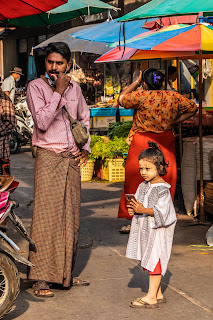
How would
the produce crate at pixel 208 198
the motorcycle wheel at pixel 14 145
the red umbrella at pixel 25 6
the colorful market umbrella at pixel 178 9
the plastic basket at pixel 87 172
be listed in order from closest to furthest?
1. the colorful market umbrella at pixel 178 9
2. the red umbrella at pixel 25 6
3. the produce crate at pixel 208 198
4. the plastic basket at pixel 87 172
5. the motorcycle wheel at pixel 14 145

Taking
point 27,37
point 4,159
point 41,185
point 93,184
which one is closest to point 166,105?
point 4,159

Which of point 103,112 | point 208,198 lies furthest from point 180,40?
point 103,112

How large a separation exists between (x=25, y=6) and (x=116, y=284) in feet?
9.84

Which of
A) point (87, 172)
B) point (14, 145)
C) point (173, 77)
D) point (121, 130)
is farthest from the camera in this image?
point (14, 145)

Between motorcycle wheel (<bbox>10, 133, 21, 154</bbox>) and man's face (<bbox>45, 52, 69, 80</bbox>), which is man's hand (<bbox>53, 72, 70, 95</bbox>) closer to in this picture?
man's face (<bbox>45, 52, 69, 80</bbox>)

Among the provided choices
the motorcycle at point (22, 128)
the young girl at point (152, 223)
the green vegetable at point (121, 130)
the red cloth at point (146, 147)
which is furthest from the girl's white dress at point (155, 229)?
the motorcycle at point (22, 128)

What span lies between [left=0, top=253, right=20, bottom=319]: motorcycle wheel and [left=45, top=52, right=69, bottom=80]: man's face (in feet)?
5.26

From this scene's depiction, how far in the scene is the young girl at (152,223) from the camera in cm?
473

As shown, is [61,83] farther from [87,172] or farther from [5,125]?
[87,172]

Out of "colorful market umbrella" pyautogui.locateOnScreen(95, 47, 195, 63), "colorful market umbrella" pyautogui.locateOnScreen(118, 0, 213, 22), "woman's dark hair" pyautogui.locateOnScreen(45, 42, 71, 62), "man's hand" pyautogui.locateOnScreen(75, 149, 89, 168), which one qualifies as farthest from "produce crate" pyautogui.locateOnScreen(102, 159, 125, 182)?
"woman's dark hair" pyautogui.locateOnScreen(45, 42, 71, 62)

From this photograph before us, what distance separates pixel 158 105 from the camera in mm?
7004

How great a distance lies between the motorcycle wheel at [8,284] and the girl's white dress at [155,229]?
0.92m

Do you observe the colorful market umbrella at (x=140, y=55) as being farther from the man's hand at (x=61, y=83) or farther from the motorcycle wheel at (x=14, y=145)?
the motorcycle wheel at (x=14, y=145)

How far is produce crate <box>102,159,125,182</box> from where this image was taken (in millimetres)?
11562
